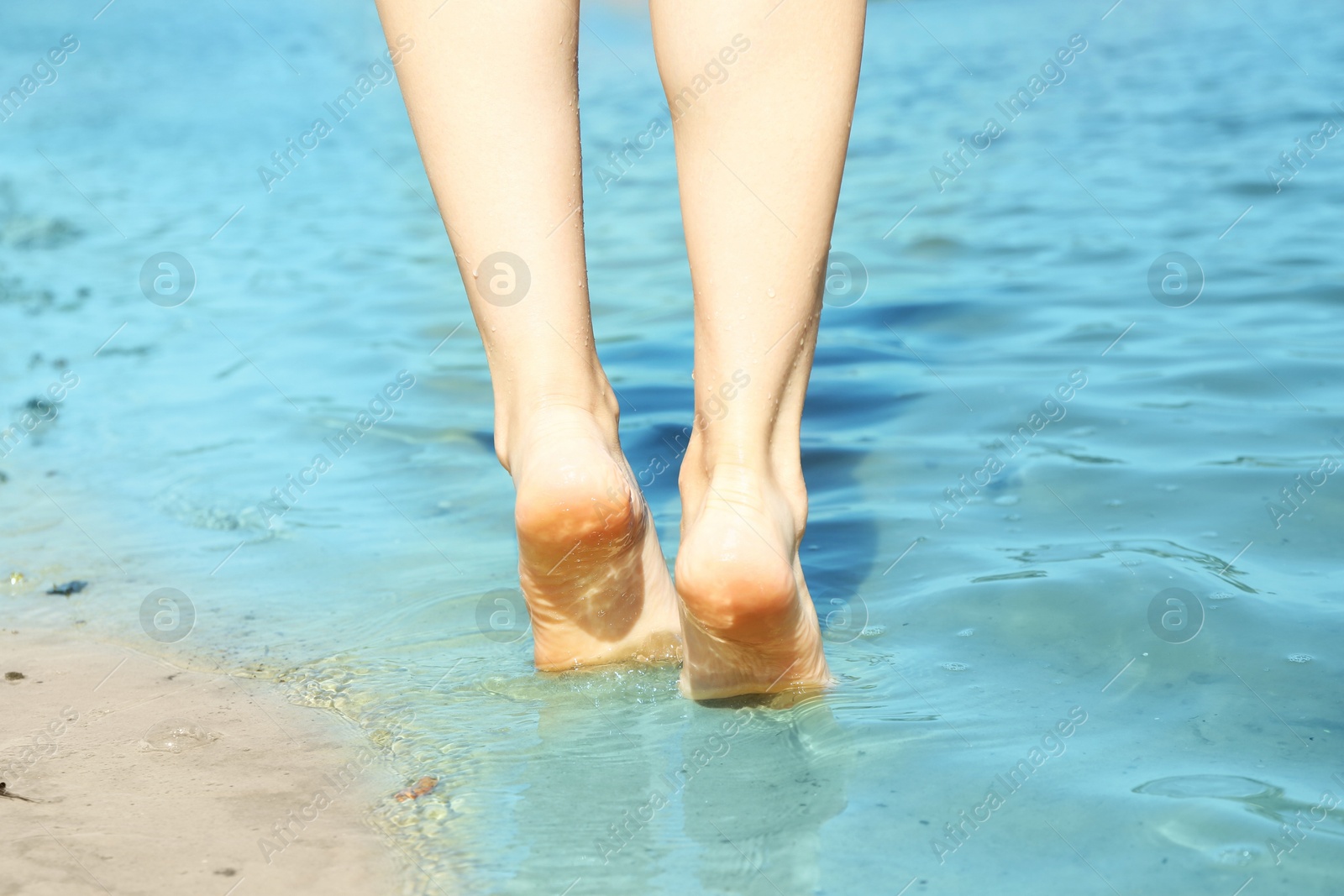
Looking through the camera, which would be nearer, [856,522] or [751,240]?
[751,240]

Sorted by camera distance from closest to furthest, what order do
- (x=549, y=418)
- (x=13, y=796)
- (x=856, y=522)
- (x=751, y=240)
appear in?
(x=13, y=796), (x=751, y=240), (x=549, y=418), (x=856, y=522)

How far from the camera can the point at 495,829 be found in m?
1.13

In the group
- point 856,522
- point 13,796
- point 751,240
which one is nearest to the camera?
point 13,796

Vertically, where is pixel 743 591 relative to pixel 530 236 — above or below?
below

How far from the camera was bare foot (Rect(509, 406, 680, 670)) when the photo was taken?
1.29m

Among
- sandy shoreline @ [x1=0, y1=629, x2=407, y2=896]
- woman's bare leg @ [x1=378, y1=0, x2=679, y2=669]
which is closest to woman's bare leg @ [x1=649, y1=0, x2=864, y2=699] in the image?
woman's bare leg @ [x1=378, y1=0, x2=679, y2=669]

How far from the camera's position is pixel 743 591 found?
1.23 m

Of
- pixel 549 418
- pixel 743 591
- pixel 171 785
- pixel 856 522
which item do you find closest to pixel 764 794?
pixel 743 591

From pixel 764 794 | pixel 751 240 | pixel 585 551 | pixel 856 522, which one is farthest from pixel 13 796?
pixel 856 522

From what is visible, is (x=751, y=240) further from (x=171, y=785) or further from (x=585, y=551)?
(x=171, y=785)

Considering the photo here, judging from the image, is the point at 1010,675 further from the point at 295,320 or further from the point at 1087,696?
the point at 295,320

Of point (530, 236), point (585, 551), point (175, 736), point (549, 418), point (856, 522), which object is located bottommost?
point (856, 522)

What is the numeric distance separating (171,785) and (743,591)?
0.57 meters

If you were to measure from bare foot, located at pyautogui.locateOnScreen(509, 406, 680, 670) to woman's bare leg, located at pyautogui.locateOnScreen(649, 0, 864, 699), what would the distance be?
0.10m
